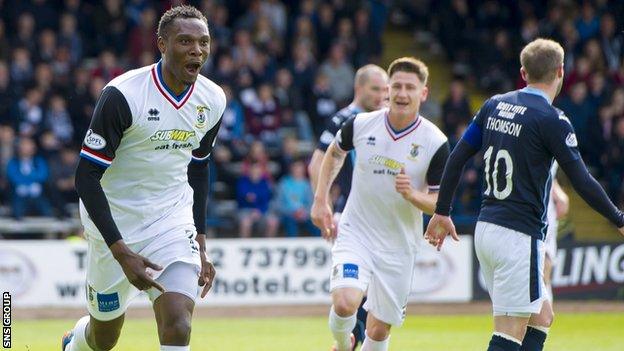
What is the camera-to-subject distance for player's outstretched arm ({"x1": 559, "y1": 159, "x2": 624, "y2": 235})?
24.3 ft

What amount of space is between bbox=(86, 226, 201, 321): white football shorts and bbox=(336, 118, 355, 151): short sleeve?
2.41m

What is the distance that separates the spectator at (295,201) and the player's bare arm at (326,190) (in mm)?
9771

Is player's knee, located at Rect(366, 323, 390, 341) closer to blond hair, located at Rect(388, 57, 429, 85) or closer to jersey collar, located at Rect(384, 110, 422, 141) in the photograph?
jersey collar, located at Rect(384, 110, 422, 141)

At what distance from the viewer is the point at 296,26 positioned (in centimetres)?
2269

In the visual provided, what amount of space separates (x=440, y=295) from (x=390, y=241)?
8.40 m

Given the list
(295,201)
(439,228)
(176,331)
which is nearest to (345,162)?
(439,228)

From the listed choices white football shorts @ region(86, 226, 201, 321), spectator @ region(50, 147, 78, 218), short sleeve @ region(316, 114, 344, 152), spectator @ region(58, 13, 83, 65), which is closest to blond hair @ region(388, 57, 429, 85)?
short sleeve @ region(316, 114, 344, 152)

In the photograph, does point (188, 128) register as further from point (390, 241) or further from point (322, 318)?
point (322, 318)

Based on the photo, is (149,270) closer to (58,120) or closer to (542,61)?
(542,61)

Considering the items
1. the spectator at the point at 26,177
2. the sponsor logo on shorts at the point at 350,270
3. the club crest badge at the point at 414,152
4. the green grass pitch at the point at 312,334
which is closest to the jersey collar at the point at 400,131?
the club crest badge at the point at 414,152

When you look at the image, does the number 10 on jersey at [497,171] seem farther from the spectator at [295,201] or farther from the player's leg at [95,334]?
the spectator at [295,201]

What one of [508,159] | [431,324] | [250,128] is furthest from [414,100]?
[250,128]

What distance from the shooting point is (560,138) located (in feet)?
24.5

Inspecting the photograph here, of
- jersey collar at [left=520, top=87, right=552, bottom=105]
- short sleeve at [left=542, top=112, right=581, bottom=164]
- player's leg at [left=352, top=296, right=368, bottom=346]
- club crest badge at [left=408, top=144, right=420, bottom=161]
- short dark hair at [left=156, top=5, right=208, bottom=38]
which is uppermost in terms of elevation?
short dark hair at [left=156, top=5, right=208, bottom=38]
